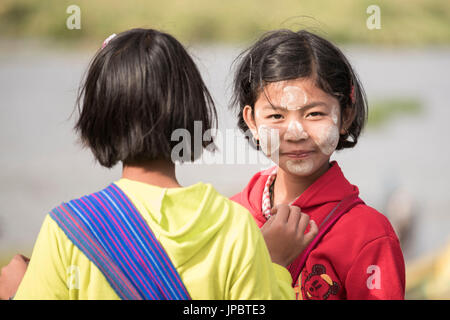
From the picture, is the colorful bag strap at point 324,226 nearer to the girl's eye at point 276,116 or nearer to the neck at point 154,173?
the girl's eye at point 276,116

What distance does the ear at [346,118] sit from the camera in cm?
158

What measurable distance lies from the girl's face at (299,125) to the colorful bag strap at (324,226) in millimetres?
115

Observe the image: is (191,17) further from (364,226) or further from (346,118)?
(364,226)

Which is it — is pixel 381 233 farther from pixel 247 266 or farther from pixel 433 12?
pixel 433 12

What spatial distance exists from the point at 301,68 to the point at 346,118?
20 centimetres

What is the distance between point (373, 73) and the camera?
3980 mm

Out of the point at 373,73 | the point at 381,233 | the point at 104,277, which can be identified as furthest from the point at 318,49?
the point at 373,73

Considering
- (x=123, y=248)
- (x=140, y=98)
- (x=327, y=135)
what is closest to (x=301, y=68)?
(x=327, y=135)

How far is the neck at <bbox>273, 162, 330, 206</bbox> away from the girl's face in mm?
44

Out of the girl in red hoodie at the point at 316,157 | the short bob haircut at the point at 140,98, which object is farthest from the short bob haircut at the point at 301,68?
the short bob haircut at the point at 140,98

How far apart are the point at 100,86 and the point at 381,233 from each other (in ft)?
2.46

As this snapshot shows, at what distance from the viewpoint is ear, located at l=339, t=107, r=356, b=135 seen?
1.58 metres

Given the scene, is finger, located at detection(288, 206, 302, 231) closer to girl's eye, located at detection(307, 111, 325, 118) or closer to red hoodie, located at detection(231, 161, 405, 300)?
red hoodie, located at detection(231, 161, 405, 300)

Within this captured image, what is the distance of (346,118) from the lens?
1.59 m
